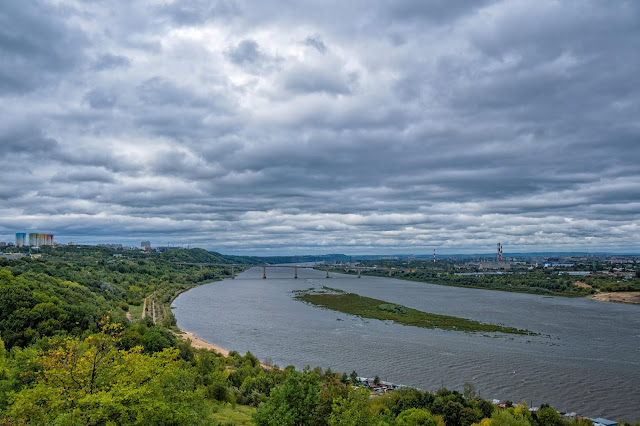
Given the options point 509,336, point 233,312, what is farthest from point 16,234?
point 509,336

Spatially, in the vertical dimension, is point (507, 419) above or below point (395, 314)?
above

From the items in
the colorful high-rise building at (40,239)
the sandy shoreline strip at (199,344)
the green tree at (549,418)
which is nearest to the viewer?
the green tree at (549,418)

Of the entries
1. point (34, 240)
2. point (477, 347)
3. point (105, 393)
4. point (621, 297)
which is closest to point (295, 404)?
point (105, 393)

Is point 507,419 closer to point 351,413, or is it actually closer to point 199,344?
point 351,413

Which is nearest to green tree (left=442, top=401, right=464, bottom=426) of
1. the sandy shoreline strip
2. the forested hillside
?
the forested hillside

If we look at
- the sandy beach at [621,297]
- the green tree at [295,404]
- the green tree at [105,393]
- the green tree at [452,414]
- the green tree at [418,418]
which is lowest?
the sandy beach at [621,297]

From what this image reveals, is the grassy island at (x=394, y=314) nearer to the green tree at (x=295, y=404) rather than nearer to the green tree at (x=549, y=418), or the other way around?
the green tree at (x=549, y=418)

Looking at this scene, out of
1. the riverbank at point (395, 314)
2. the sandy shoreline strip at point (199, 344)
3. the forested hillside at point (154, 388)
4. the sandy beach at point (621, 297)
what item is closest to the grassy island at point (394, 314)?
the riverbank at point (395, 314)
